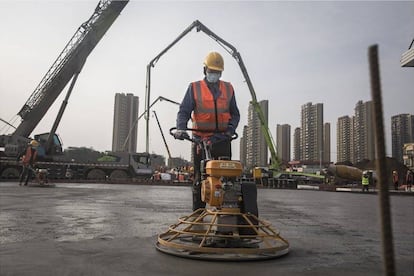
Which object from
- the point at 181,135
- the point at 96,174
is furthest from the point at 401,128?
the point at 181,135

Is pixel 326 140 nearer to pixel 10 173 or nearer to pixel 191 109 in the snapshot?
pixel 10 173

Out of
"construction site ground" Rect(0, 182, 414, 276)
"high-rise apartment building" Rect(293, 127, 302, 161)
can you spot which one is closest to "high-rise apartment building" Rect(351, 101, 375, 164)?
"construction site ground" Rect(0, 182, 414, 276)

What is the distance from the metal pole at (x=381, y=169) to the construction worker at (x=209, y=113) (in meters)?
3.06

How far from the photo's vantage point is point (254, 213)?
142 inches

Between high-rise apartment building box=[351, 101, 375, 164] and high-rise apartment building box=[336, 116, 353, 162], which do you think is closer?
high-rise apartment building box=[351, 101, 375, 164]

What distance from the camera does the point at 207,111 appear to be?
4172 millimetres

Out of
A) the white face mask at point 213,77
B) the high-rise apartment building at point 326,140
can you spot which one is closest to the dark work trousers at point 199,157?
the white face mask at point 213,77

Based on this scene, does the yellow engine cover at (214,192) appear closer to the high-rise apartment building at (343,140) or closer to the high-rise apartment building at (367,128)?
the high-rise apartment building at (367,128)

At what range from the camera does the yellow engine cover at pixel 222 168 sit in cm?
342

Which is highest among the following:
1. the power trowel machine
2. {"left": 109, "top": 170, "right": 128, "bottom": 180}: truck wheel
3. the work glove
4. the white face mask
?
the white face mask

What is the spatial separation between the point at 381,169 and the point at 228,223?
8.34ft

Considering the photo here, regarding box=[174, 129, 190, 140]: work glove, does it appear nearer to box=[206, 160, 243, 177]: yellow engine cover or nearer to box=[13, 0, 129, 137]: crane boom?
box=[206, 160, 243, 177]: yellow engine cover

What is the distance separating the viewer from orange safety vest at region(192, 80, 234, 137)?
417 centimetres

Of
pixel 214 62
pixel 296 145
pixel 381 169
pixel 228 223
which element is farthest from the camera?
pixel 296 145
